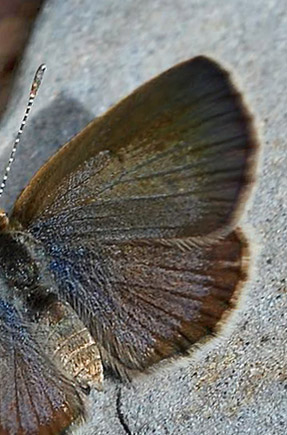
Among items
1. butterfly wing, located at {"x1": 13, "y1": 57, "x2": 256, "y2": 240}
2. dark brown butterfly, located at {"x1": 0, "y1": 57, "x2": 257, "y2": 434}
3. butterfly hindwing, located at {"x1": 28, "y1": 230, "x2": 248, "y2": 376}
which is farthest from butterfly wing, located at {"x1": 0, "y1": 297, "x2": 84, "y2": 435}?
butterfly wing, located at {"x1": 13, "y1": 57, "x2": 256, "y2": 240}

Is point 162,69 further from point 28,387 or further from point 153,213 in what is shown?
point 28,387

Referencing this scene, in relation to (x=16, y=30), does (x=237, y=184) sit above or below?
below

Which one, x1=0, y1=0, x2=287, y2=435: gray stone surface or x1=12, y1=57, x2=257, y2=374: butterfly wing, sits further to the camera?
x1=0, y1=0, x2=287, y2=435: gray stone surface

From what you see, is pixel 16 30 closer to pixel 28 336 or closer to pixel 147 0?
pixel 147 0

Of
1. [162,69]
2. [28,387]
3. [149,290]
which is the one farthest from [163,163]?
[162,69]

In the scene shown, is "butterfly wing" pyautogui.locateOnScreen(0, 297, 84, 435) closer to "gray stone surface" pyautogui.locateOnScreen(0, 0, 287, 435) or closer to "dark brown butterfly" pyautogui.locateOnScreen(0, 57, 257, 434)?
"dark brown butterfly" pyautogui.locateOnScreen(0, 57, 257, 434)

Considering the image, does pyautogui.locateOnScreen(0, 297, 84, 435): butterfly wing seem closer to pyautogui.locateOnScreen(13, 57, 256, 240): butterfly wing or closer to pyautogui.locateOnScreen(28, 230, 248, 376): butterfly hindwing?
pyautogui.locateOnScreen(28, 230, 248, 376): butterfly hindwing

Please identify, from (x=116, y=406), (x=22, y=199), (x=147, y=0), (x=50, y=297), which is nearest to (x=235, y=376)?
(x=116, y=406)

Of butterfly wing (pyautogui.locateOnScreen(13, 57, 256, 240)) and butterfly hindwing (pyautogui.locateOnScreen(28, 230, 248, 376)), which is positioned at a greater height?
butterfly wing (pyautogui.locateOnScreen(13, 57, 256, 240))
